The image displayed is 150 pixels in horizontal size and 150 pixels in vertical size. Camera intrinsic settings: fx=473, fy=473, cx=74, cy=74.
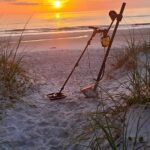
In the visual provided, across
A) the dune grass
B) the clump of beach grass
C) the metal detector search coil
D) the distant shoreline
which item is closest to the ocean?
the distant shoreline

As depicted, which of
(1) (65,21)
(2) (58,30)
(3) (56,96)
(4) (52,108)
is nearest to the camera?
(4) (52,108)

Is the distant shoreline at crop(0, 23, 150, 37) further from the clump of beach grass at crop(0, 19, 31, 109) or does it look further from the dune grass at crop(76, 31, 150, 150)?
the dune grass at crop(76, 31, 150, 150)

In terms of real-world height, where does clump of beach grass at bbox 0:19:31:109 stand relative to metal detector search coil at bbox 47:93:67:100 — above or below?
above

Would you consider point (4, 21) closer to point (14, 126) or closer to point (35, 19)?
point (35, 19)

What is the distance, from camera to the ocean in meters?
18.7

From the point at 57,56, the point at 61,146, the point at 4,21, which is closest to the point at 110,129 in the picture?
the point at 61,146

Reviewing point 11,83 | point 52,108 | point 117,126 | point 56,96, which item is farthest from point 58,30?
point 117,126

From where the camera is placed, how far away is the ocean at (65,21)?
18703 mm

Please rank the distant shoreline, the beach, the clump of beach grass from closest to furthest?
the beach < the clump of beach grass < the distant shoreline

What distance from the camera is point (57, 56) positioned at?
33.6ft

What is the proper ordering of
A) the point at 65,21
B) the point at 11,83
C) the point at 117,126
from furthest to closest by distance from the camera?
the point at 65,21, the point at 11,83, the point at 117,126

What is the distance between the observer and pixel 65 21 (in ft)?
70.9

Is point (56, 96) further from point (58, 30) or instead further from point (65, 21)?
point (65, 21)

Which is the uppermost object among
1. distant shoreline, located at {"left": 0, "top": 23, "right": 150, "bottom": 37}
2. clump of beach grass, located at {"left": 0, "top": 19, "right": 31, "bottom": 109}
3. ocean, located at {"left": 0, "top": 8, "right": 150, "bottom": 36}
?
ocean, located at {"left": 0, "top": 8, "right": 150, "bottom": 36}
